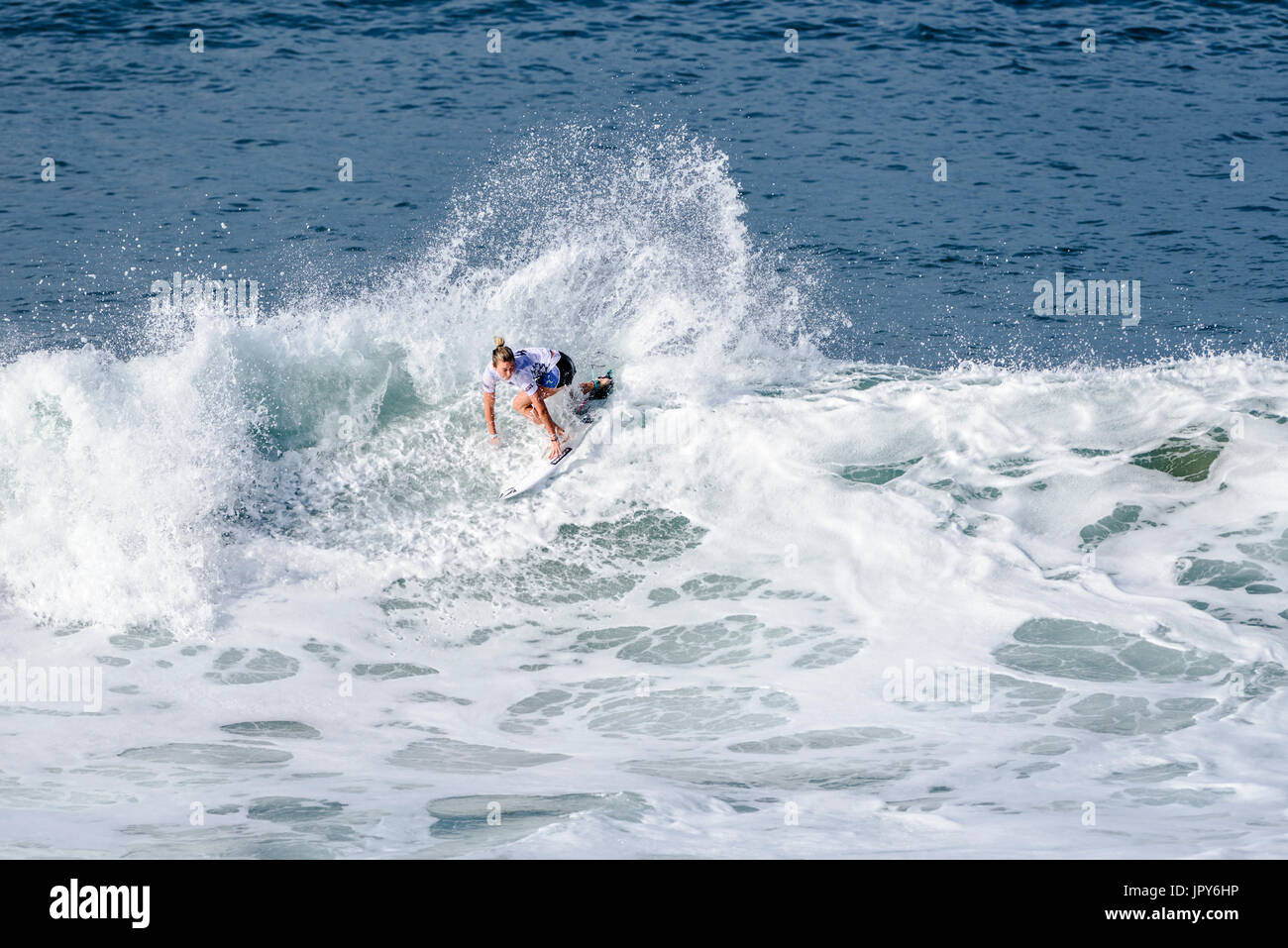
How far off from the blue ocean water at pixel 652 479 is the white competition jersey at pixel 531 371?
3.11 feet

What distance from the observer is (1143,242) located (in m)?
19.3

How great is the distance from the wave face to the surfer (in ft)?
1.57

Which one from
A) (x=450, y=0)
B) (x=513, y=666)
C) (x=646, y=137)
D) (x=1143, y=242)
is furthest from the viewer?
(x=450, y=0)

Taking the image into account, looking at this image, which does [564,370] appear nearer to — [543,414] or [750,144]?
[543,414]

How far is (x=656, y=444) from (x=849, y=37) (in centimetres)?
1701

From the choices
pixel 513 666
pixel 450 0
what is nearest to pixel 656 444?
pixel 513 666

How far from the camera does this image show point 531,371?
1306 cm

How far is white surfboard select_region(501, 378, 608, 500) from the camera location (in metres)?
13.3

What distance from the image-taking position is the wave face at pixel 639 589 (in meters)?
8.73

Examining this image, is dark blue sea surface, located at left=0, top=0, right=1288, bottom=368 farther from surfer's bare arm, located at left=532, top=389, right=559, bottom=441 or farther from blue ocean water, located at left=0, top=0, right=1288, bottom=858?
surfer's bare arm, located at left=532, top=389, right=559, bottom=441

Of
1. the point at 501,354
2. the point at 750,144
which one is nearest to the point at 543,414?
→ the point at 501,354

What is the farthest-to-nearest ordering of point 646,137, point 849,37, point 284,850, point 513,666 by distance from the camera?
point 849,37, point 646,137, point 513,666, point 284,850

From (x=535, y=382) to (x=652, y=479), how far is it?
155 cm

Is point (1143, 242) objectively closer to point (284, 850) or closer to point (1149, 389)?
point (1149, 389)
